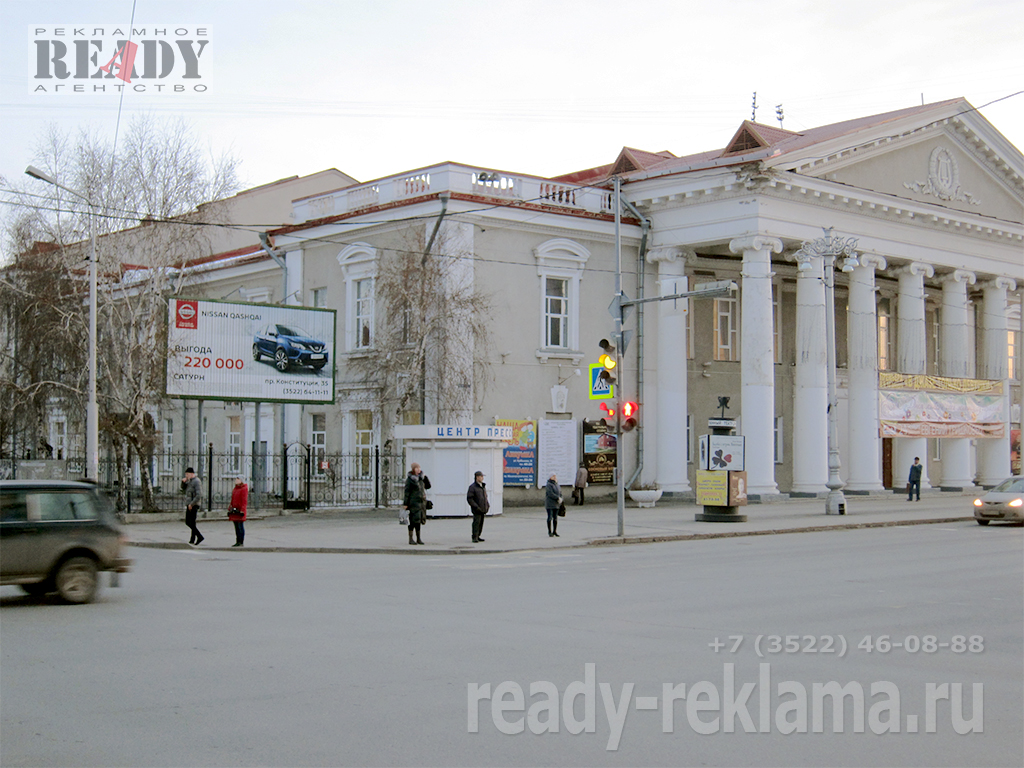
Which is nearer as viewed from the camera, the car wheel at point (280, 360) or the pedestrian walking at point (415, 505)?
the pedestrian walking at point (415, 505)

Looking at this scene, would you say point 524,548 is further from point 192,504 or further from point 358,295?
point 358,295

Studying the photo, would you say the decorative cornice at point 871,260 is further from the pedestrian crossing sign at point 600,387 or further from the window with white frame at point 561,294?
the pedestrian crossing sign at point 600,387

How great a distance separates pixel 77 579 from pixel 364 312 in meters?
23.3

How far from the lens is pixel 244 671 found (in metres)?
9.18

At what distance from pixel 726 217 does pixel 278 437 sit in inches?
724

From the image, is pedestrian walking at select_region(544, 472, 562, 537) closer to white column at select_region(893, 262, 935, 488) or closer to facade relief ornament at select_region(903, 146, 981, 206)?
white column at select_region(893, 262, 935, 488)

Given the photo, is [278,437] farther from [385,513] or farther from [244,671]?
[244,671]

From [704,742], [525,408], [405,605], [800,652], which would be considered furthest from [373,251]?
[704,742]

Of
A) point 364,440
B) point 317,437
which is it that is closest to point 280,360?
point 364,440

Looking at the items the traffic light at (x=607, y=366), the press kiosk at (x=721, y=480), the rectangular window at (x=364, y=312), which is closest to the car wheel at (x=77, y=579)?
the traffic light at (x=607, y=366)

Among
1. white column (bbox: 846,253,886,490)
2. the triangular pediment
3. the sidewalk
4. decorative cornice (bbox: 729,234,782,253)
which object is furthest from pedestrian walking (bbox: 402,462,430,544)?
white column (bbox: 846,253,886,490)

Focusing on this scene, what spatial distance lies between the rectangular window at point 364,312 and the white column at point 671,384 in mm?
9733

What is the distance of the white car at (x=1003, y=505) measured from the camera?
1128 inches

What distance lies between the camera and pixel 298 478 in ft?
122
